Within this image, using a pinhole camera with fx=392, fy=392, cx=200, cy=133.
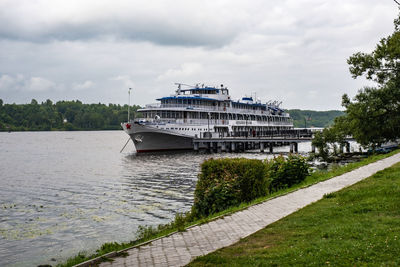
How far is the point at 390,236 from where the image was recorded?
7383 mm

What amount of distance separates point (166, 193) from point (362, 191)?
13108 millimetres

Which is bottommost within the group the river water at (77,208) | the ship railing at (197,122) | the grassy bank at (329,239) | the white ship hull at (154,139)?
the river water at (77,208)

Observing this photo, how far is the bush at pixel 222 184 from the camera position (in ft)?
43.4

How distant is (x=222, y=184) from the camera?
13281 millimetres

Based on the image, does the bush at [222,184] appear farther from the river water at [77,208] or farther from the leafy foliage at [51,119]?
the leafy foliage at [51,119]

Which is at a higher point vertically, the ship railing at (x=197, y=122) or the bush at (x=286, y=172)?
the ship railing at (x=197, y=122)

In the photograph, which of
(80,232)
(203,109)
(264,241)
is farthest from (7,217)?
(203,109)

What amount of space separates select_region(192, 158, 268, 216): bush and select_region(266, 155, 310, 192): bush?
4142 millimetres

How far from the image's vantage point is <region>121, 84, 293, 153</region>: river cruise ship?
57125 mm

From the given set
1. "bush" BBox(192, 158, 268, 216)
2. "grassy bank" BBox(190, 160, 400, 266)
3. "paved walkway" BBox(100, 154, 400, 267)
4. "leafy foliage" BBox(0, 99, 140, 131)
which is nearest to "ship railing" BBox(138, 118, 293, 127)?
"bush" BBox(192, 158, 268, 216)

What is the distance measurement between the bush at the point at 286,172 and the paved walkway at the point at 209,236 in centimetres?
485

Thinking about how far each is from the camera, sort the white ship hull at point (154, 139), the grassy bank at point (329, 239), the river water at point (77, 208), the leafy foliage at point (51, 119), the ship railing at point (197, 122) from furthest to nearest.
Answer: the leafy foliage at point (51, 119)
the ship railing at point (197, 122)
the white ship hull at point (154, 139)
the river water at point (77, 208)
the grassy bank at point (329, 239)

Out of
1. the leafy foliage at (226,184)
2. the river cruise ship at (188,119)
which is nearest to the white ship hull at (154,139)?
the river cruise ship at (188,119)

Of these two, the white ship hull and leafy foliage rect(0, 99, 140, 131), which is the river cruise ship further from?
leafy foliage rect(0, 99, 140, 131)
